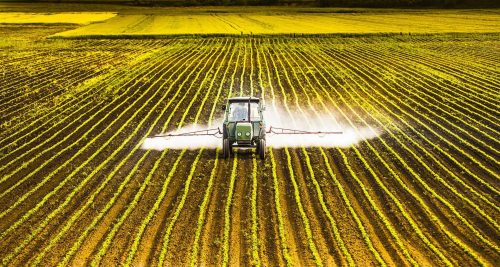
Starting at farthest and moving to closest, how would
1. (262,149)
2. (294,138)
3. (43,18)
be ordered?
(43,18), (294,138), (262,149)

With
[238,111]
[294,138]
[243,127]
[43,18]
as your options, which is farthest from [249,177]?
[43,18]

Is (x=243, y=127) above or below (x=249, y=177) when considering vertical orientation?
above

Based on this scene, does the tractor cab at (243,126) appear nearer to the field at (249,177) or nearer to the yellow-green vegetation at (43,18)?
the field at (249,177)

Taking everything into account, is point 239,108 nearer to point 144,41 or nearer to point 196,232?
point 196,232

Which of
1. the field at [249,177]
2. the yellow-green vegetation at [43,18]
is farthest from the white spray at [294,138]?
the yellow-green vegetation at [43,18]

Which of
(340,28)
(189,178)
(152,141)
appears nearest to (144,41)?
(340,28)

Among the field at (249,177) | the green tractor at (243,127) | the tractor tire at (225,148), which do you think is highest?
the green tractor at (243,127)

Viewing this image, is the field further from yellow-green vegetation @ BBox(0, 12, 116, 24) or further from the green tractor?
yellow-green vegetation @ BBox(0, 12, 116, 24)

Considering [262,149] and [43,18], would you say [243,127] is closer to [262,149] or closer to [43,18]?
[262,149]
